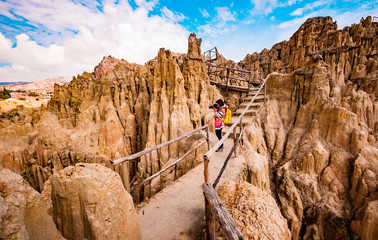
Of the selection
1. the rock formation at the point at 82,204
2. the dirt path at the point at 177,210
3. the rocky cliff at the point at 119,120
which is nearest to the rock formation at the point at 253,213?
the dirt path at the point at 177,210

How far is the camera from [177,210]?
315 centimetres

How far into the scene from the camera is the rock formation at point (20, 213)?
101 centimetres

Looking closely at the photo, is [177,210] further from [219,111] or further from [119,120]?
[119,120]

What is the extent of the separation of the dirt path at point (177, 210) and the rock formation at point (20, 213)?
1706 millimetres

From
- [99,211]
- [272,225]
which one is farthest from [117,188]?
[272,225]

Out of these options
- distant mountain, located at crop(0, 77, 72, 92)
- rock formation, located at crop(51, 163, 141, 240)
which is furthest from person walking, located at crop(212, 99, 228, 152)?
distant mountain, located at crop(0, 77, 72, 92)

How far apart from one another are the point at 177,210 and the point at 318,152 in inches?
330

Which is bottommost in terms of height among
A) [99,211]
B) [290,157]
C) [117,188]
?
[290,157]

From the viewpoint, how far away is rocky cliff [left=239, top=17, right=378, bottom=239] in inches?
260

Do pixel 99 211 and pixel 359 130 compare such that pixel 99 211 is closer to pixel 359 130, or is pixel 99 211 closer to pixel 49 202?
pixel 49 202

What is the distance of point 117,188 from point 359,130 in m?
10.9

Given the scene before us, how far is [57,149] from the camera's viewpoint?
9.59m

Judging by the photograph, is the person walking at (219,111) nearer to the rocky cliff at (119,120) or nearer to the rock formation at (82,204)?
the rocky cliff at (119,120)

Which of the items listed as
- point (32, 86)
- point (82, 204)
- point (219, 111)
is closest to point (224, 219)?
point (82, 204)
